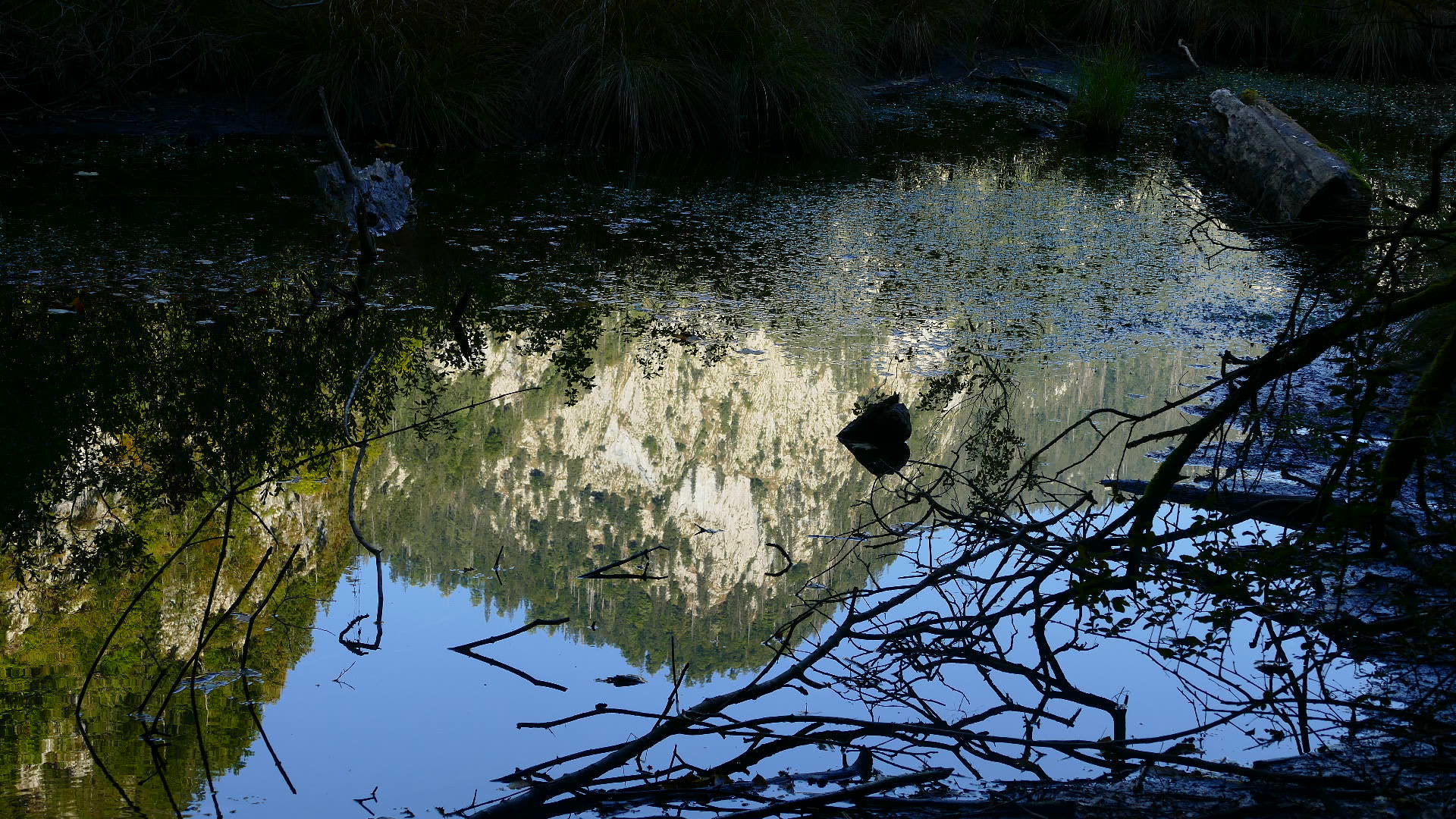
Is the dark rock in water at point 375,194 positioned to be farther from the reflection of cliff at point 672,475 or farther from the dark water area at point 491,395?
the reflection of cliff at point 672,475

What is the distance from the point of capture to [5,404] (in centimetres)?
309

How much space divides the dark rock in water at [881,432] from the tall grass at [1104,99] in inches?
215

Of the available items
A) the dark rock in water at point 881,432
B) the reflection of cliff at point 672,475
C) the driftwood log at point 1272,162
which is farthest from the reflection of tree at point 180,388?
the driftwood log at point 1272,162

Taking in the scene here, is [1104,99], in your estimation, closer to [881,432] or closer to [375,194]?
[375,194]

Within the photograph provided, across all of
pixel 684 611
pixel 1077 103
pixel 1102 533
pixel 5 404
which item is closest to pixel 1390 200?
pixel 1102 533

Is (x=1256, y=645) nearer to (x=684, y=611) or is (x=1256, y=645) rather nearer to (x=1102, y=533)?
(x=1102, y=533)

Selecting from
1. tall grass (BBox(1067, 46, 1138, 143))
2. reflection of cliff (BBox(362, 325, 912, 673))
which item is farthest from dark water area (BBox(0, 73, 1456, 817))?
tall grass (BBox(1067, 46, 1138, 143))

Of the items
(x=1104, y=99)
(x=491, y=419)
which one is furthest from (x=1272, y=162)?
(x=491, y=419)

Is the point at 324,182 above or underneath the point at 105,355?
above

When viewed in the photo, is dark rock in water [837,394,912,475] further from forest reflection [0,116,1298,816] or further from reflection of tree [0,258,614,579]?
reflection of tree [0,258,614,579]

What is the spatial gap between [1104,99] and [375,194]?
16.1ft

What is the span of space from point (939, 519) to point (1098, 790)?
1.01 metres

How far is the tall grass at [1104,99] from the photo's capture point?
7.84 metres

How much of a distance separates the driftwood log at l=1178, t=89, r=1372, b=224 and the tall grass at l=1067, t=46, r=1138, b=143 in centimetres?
51
